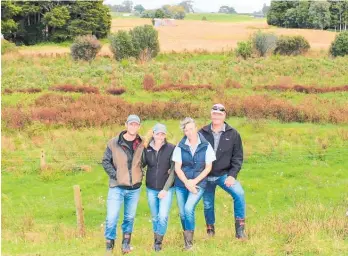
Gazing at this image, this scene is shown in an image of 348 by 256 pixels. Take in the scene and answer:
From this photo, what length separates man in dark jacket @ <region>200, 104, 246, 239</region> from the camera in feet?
26.4

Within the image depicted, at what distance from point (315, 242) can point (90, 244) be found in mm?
3612

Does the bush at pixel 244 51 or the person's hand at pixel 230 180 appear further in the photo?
the bush at pixel 244 51

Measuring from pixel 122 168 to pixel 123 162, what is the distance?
0.09m

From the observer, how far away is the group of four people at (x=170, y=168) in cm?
785

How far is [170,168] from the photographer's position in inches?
314

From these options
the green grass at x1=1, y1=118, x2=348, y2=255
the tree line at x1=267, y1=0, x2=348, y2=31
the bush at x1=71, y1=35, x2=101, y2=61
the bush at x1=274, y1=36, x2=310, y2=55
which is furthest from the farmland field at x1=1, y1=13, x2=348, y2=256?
the tree line at x1=267, y1=0, x2=348, y2=31

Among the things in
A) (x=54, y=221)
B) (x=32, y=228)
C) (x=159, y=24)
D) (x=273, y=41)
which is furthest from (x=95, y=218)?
(x=159, y=24)

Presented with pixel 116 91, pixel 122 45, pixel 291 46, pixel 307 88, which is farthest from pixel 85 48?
pixel 307 88

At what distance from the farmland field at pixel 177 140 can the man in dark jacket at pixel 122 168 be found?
621 millimetres

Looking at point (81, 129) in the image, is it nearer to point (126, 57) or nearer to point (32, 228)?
point (32, 228)

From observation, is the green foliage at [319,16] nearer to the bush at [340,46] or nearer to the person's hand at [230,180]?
the bush at [340,46]

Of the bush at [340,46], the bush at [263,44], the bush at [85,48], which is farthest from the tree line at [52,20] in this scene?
the bush at [340,46]

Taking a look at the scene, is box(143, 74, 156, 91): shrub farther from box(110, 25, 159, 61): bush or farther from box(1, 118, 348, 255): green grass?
box(110, 25, 159, 61): bush

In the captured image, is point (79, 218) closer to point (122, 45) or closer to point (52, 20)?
point (122, 45)
